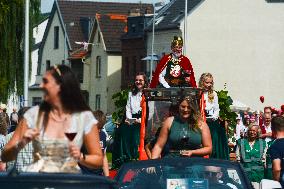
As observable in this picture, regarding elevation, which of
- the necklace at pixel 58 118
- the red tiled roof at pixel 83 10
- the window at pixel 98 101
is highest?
the red tiled roof at pixel 83 10

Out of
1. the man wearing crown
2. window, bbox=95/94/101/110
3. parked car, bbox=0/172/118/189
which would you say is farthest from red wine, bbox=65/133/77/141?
window, bbox=95/94/101/110

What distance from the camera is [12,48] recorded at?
5103 centimetres

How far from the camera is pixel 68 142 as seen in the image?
346 inches

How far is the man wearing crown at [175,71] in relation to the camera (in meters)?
19.4

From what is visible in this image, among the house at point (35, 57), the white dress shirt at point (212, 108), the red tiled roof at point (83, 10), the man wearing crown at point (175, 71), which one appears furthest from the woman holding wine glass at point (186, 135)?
the house at point (35, 57)

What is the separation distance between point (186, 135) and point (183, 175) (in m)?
2.27

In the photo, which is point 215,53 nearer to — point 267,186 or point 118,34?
point 118,34

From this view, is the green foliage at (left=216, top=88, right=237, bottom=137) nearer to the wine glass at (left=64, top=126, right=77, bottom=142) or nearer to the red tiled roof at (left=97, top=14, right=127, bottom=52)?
the wine glass at (left=64, top=126, right=77, bottom=142)

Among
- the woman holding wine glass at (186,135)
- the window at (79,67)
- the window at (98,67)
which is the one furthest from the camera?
the window at (79,67)

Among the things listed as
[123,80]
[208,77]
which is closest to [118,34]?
[123,80]

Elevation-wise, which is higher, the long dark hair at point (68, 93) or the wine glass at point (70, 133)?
the long dark hair at point (68, 93)

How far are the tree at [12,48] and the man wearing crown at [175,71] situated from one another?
98.0 ft

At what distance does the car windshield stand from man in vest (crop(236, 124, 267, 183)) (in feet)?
22.2

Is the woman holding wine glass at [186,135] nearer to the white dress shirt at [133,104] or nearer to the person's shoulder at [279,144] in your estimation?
the person's shoulder at [279,144]
